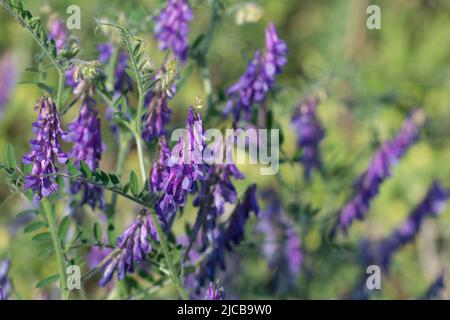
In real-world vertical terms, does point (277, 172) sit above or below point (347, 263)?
above

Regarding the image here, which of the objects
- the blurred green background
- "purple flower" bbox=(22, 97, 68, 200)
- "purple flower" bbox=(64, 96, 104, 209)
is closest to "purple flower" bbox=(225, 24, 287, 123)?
the blurred green background

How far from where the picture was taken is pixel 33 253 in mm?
3490

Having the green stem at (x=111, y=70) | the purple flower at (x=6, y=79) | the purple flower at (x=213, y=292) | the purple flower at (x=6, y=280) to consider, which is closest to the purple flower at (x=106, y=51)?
the green stem at (x=111, y=70)

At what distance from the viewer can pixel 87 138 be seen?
203 centimetres

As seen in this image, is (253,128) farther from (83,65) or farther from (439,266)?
(439,266)

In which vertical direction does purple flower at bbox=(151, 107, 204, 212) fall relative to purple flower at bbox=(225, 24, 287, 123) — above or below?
below

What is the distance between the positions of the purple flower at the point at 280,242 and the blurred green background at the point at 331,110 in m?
0.06

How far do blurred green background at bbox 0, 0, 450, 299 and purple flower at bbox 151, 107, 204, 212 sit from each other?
0.71 m

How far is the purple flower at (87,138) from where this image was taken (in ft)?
6.61

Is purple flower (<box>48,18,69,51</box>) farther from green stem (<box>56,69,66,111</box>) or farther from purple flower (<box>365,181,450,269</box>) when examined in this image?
purple flower (<box>365,181,450,269</box>)

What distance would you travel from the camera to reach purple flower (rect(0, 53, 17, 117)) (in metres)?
3.67

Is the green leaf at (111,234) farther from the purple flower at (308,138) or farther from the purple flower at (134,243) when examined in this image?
the purple flower at (308,138)
